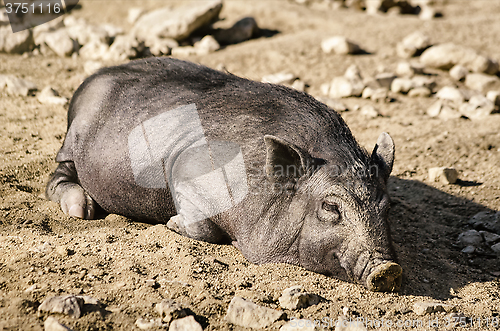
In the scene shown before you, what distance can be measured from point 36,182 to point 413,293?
3.79 meters

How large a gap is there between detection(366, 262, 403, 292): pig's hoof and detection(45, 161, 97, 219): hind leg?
2.61m

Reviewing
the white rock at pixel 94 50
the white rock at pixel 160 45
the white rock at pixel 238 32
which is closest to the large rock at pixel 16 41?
the white rock at pixel 94 50

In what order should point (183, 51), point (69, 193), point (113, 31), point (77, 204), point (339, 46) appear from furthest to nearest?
point (113, 31), point (339, 46), point (183, 51), point (69, 193), point (77, 204)

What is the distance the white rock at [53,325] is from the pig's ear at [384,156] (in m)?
2.56

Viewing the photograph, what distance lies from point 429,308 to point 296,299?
93cm

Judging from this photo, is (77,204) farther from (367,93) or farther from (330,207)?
(367,93)

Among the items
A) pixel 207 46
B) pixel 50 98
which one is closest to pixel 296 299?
pixel 50 98

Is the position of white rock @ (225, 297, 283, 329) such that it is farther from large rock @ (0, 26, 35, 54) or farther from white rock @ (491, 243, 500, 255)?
large rock @ (0, 26, 35, 54)

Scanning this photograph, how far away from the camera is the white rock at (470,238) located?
4.70 metres

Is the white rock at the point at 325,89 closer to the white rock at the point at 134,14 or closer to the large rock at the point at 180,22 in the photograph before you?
the large rock at the point at 180,22

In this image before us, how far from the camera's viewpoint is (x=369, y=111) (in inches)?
289

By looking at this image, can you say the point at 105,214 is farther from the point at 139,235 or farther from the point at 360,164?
the point at 360,164

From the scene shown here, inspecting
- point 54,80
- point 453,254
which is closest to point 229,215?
point 453,254

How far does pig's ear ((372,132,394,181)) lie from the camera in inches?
157
